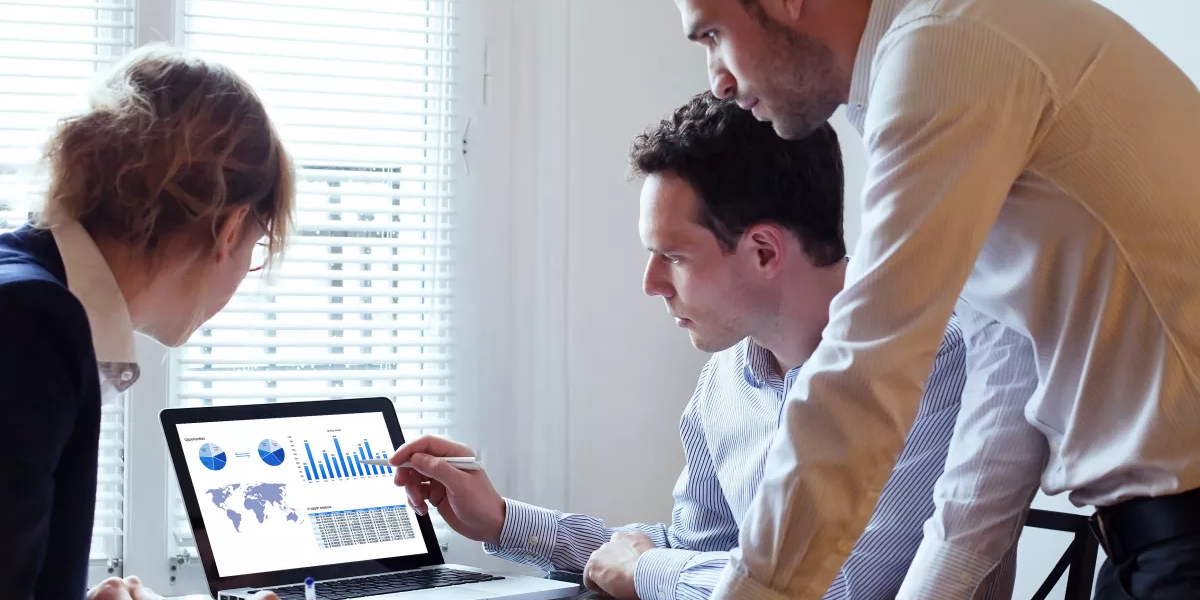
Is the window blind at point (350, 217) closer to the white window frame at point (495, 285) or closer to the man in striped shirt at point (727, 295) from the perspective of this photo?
the white window frame at point (495, 285)

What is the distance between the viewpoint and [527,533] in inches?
72.9

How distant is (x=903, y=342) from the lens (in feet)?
2.83

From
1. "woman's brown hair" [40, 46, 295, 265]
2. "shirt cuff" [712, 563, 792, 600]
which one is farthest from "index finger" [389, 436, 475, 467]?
"shirt cuff" [712, 563, 792, 600]

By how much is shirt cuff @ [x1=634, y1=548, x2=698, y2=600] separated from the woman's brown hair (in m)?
0.82

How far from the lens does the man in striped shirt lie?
1.67 meters

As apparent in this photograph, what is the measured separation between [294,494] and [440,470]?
0.76ft

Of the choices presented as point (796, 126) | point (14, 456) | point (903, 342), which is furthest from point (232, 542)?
point (903, 342)

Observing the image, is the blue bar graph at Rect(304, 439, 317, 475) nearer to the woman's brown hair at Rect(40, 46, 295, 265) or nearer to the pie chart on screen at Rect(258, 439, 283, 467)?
the pie chart on screen at Rect(258, 439, 283, 467)

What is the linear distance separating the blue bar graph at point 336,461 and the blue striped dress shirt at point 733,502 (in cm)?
25

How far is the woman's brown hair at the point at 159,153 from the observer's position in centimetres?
111

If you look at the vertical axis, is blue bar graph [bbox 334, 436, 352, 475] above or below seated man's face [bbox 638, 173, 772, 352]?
below

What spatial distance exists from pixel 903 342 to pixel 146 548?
1.83 m

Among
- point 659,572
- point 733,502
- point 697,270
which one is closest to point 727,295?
point 697,270

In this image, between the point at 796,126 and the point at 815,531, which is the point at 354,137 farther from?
the point at 815,531
